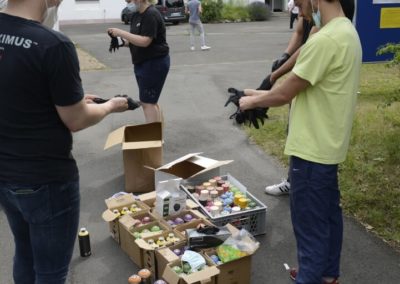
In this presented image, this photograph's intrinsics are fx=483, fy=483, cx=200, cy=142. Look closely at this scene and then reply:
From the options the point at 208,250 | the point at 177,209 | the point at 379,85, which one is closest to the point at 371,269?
the point at 208,250

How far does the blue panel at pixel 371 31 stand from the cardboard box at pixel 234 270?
2710 millimetres

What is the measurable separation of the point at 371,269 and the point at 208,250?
120 centimetres

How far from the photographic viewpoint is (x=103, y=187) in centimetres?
490

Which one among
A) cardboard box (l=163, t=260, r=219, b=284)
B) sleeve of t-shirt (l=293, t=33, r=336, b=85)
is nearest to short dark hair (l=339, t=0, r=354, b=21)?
sleeve of t-shirt (l=293, t=33, r=336, b=85)

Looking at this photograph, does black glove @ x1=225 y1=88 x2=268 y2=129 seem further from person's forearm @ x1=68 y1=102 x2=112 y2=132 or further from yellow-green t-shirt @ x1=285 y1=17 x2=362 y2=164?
person's forearm @ x1=68 y1=102 x2=112 y2=132

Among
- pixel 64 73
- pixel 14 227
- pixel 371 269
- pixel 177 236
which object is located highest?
pixel 64 73

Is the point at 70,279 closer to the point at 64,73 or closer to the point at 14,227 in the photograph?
the point at 14,227

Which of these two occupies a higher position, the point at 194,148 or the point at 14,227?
the point at 14,227

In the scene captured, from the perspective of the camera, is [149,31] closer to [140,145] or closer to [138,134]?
[138,134]

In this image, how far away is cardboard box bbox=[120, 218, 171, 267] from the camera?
345 cm

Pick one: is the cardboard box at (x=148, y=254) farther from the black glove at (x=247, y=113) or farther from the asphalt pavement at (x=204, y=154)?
the black glove at (x=247, y=113)

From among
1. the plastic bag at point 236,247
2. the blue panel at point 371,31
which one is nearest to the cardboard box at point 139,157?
the plastic bag at point 236,247

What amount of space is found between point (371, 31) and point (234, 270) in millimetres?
3052

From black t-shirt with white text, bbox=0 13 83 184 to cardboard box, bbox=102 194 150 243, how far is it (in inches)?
65.8
